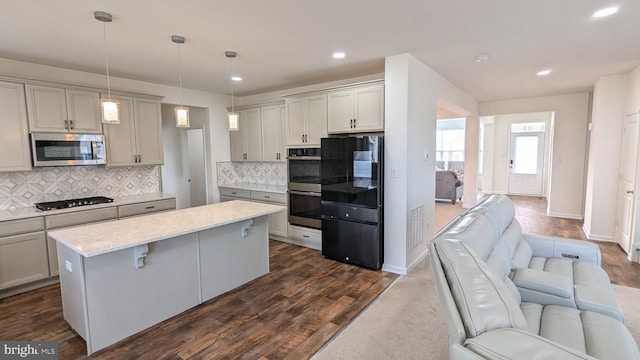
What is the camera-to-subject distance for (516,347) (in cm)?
100

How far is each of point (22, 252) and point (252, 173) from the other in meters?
3.48

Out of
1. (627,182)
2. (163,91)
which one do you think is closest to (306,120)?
(163,91)

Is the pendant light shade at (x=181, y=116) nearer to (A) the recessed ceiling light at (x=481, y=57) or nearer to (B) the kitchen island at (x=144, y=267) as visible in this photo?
(B) the kitchen island at (x=144, y=267)

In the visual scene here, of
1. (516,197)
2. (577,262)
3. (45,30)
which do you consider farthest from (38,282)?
(516,197)

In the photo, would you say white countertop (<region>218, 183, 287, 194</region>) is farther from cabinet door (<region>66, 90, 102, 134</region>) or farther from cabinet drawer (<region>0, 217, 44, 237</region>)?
cabinet drawer (<region>0, 217, 44, 237</region>)

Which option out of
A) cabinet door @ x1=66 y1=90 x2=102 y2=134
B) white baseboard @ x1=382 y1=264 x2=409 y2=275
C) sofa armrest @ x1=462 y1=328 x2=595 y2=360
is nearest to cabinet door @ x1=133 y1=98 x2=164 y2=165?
cabinet door @ x1=66 y1=90 x2=102 y2=134

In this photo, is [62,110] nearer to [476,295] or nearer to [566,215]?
[476,295]

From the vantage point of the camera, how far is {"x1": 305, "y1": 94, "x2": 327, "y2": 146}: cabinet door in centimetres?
441

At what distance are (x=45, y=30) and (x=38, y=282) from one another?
2.67m

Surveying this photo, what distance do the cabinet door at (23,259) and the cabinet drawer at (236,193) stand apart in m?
2.65

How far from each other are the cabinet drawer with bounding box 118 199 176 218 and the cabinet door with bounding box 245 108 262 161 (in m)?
1.63

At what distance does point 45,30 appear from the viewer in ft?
8.79

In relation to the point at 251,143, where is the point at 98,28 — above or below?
above

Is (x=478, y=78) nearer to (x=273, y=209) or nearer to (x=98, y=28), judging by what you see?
(x=273, y=209)
